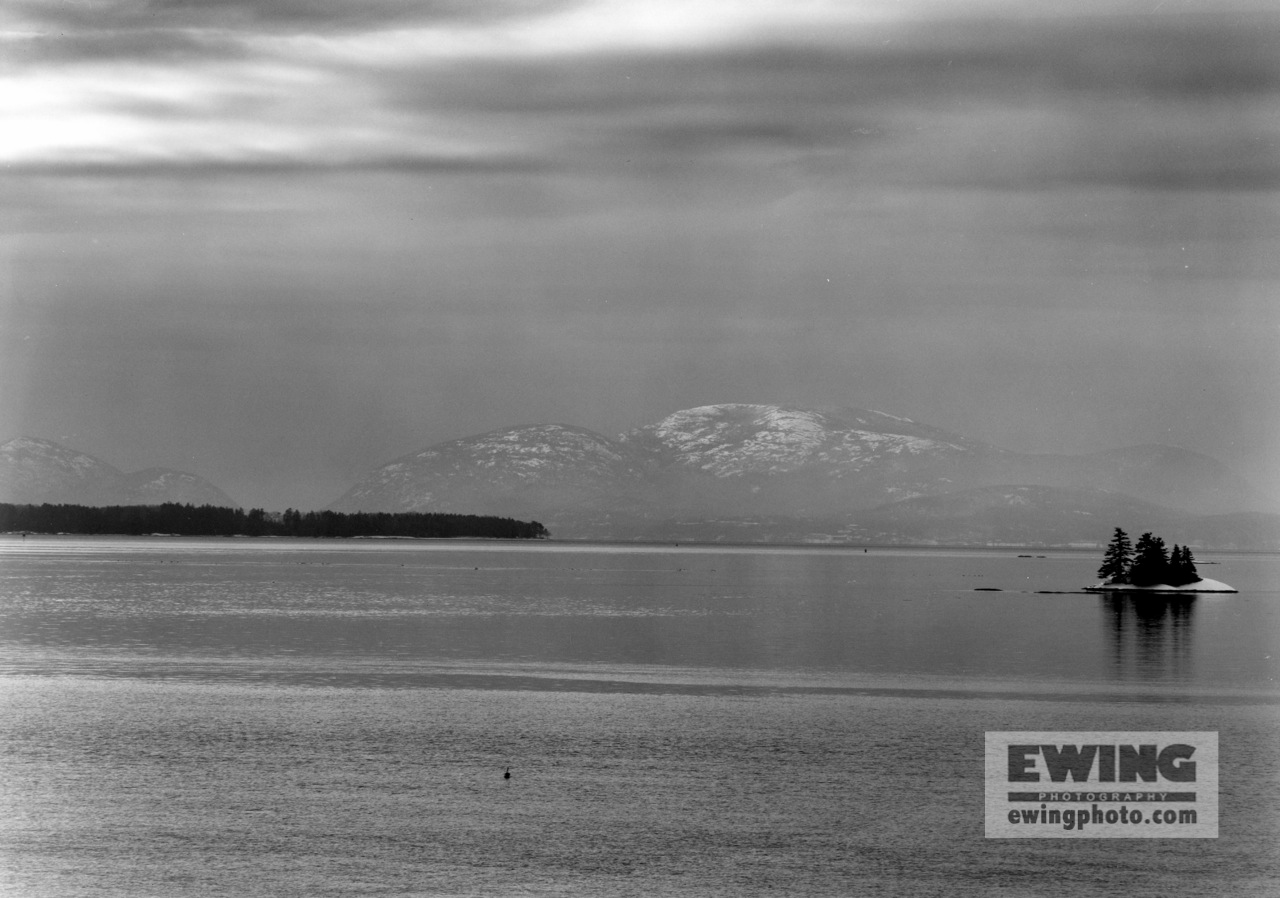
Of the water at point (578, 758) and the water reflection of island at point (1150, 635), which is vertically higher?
the water reflection of island at point (1150, 635)

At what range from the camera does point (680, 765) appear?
47.2m

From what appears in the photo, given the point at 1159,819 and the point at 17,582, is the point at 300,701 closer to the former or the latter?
the point at 1159,819

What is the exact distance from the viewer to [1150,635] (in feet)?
379

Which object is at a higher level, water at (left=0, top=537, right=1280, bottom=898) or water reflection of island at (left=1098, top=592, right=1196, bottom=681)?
water reflection of island at (left=1098, top=592, right=1196, bottom=681)

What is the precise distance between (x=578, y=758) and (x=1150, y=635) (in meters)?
80.0

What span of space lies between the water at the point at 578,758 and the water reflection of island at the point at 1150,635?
2.10 ft

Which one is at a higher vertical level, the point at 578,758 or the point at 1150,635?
the point at 1150,635

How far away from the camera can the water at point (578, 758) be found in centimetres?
3316

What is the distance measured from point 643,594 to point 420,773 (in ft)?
452

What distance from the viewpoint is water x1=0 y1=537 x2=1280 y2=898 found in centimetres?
3316

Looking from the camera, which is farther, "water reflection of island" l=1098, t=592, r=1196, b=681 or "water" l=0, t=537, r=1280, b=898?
"water reflection of island" l=1098, t=592, r=1196, b=681

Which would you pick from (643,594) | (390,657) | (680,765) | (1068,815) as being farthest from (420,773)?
(643,594)

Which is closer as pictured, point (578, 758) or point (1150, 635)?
point (578, 758)

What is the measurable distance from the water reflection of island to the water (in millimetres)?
641
